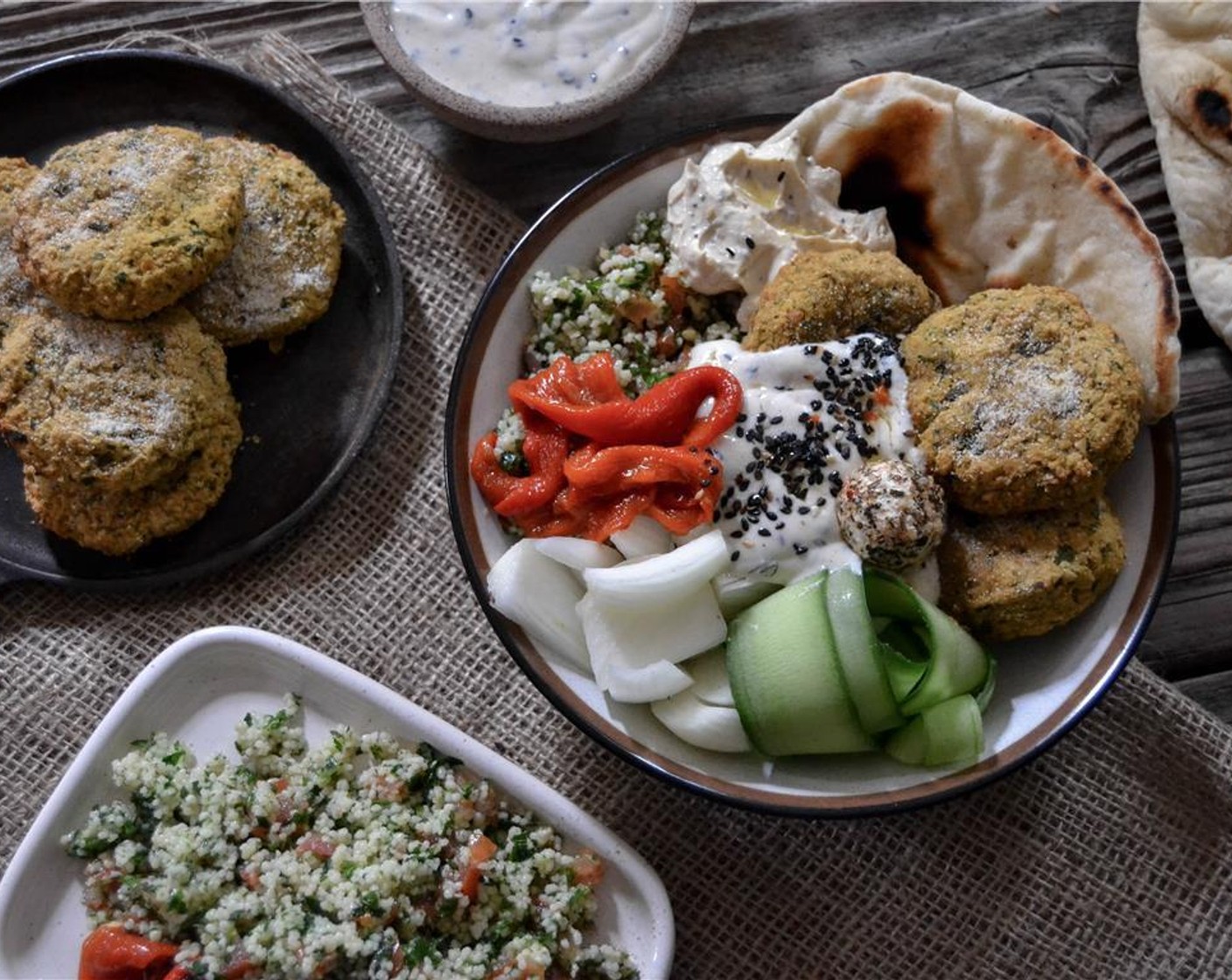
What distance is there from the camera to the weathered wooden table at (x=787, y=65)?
10.6 feet

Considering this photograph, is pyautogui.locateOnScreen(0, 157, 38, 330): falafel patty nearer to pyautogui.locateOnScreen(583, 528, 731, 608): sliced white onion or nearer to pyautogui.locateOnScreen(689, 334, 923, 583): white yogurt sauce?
pyautogui.locateOnScreen(583, 528, 731, 608): sliced white onion

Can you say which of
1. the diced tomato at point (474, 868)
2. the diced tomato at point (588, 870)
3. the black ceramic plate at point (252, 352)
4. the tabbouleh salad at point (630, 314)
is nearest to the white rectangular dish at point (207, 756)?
the diced tomato at point (588, 870)

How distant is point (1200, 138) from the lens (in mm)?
3105

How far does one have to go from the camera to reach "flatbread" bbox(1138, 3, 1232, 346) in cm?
307

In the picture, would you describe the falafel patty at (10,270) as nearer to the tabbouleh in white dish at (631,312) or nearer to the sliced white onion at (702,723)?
the tabbouleh in white dish at (631,312)

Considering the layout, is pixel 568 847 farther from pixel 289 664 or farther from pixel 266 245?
pixel 266 245

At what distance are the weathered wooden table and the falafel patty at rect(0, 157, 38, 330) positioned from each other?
0.50 meters

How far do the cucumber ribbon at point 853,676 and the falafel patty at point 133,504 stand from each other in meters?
1.25

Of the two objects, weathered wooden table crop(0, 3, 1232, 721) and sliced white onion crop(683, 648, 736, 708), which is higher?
weathered wooden table crop(0, 3, 1232, 721)

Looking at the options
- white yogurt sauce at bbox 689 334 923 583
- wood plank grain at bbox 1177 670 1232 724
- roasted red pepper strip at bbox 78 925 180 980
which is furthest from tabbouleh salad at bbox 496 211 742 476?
wood plank grain at bbox 1177 670 1232 724

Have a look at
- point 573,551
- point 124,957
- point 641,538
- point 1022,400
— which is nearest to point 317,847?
point 124,957

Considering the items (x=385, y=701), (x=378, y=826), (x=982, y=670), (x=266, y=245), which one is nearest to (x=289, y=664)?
(x=385, y=701)

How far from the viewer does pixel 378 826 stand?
268cm

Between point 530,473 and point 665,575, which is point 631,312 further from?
point 665,575
